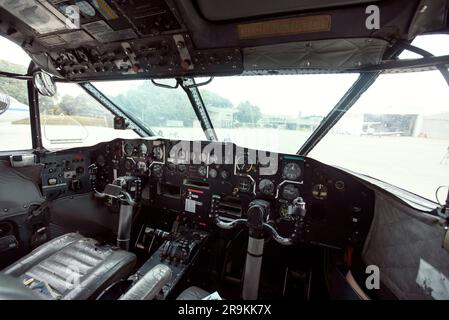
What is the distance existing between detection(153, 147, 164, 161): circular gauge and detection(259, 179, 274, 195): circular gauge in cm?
134

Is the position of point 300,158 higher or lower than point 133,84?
lower

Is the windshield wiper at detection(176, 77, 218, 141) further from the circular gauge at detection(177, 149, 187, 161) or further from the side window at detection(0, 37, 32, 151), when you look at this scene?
the side window at detection(0, 37, 32, 151)


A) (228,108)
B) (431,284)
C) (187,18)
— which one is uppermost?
(187,18)

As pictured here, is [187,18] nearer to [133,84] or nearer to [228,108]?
[228,108]

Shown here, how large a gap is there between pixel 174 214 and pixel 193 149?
1.10 meters

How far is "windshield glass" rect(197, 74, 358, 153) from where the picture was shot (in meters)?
2.15

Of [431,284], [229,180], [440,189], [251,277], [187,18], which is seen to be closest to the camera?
[431,284]

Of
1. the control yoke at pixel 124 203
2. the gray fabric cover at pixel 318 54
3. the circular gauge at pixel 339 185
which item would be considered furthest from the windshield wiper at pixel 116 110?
the circular gauge at pixel 339 185

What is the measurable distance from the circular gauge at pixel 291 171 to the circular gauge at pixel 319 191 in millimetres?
196

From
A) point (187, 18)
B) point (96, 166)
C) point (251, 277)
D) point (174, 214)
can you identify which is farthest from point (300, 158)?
point (96, 166)

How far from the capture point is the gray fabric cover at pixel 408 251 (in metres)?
1.13

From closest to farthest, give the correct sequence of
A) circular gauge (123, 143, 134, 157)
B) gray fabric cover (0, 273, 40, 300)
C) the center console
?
gray fabric cover (0, 273, 40, 300) → the center console → circular gauge (123, 143, 134, 157)

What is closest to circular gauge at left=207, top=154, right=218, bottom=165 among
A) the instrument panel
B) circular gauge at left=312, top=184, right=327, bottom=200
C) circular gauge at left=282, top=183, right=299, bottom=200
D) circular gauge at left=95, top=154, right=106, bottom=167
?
the instrument panel

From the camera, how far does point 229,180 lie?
2.52 m
